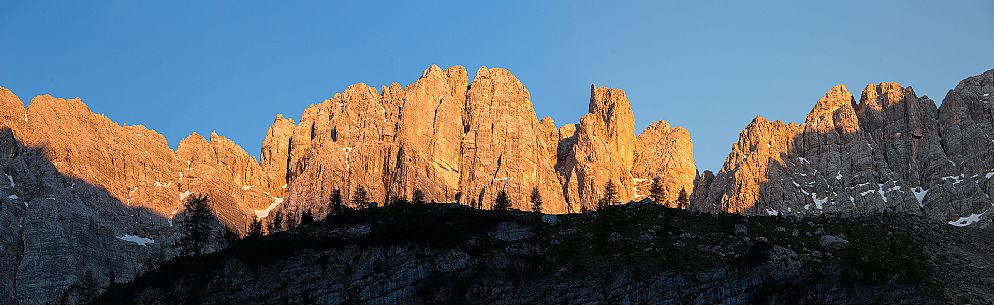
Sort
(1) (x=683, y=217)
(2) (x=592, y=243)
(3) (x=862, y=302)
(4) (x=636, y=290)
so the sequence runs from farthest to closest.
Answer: (1) (x=683, y=217)
(2) (x=592, y=243)
(4) (x=636, y=290)
(3) (x=862, y=302)

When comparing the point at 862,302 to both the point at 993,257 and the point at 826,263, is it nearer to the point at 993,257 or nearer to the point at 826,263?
the point at 826,263

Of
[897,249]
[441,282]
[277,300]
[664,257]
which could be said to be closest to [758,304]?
[664,257]

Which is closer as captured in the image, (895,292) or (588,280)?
(895,292)

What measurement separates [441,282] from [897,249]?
40.4 m

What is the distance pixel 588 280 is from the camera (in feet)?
319

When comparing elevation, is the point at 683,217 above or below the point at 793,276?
above

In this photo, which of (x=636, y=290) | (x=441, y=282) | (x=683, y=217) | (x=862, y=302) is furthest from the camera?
(x=683, y=217)

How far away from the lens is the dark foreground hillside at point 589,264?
92.1 meters

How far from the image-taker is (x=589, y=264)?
332 feet

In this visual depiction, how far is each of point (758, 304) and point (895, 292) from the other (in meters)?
10.4

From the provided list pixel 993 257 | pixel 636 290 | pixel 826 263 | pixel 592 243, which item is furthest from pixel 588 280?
pixel 993 257

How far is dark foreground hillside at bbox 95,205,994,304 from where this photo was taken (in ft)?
302

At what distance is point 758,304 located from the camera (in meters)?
89.7

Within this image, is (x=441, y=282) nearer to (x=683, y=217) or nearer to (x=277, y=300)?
(x=277, y=300)
